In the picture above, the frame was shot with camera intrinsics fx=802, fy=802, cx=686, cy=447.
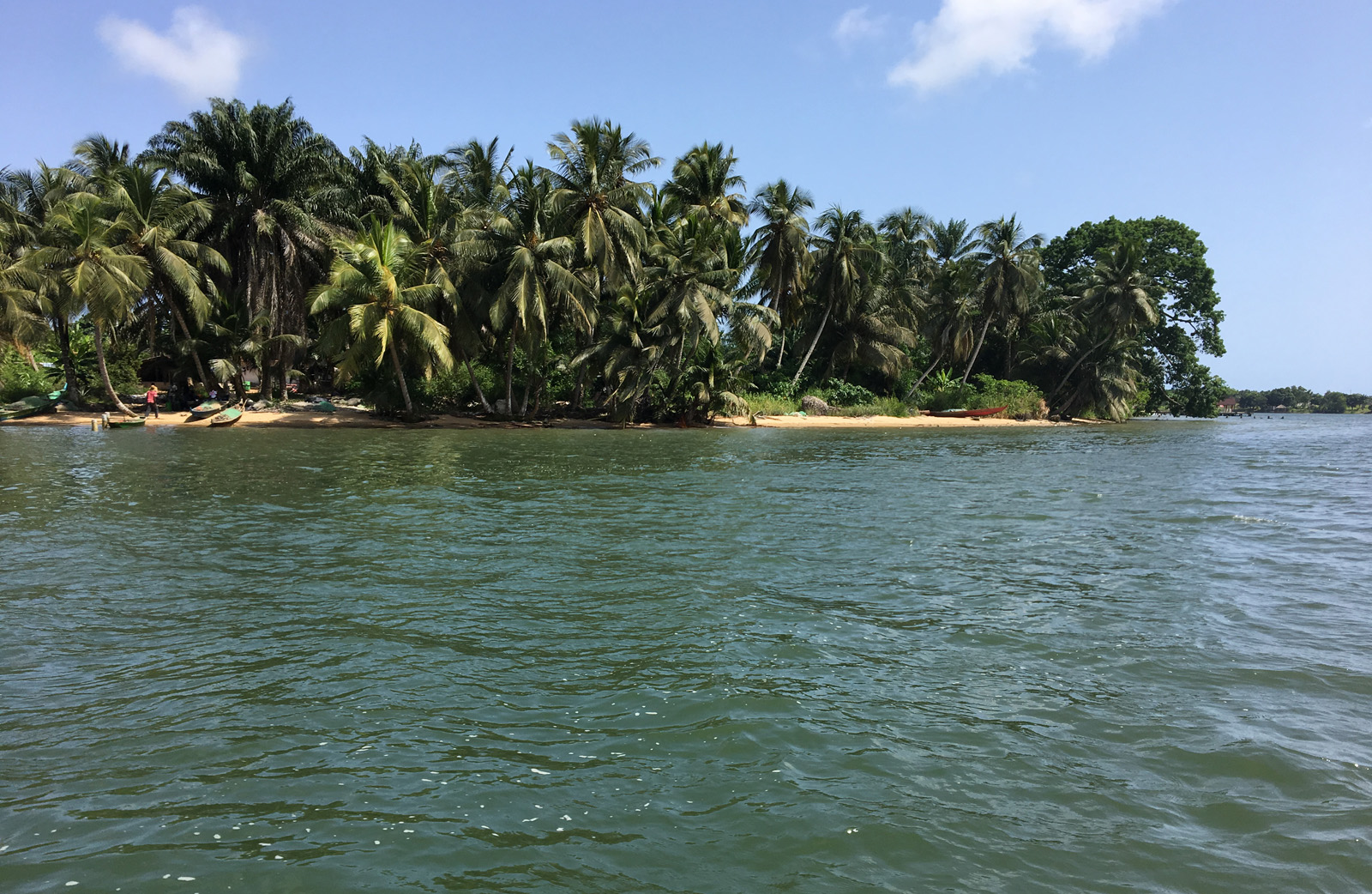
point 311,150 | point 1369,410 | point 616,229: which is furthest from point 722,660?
point 1369,410

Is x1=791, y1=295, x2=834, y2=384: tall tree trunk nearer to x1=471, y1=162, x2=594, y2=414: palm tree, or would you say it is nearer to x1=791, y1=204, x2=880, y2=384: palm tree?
x1=791, y1=204, x2=880, y2=384: palm tree

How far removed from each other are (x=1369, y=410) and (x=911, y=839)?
478 ft

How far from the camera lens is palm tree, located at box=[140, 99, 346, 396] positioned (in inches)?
1357

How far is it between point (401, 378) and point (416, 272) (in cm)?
436

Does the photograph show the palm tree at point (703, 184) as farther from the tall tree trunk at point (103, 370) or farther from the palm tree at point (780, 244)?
the tall tree trunk at point (103, 370)

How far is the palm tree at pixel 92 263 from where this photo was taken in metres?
29.6

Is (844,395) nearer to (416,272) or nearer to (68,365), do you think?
(416,272)

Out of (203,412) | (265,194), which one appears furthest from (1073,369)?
(203,412)

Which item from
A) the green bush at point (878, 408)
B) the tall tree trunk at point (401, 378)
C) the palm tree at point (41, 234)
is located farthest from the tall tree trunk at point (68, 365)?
the green bush at point (878, 408)

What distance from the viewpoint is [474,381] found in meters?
35.9

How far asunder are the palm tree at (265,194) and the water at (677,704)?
90.2 ft

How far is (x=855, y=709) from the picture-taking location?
5039 mm

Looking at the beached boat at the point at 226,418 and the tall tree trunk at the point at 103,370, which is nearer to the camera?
the beached boat at the point at 226,418

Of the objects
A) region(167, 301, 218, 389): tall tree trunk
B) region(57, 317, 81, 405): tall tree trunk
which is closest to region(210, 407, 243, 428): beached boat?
region(167, 301, 218, 389): tall tree trunk
